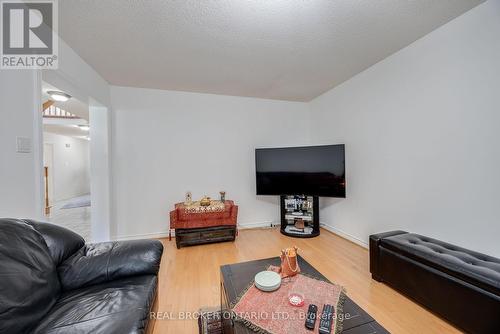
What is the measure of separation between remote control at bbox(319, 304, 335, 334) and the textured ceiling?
2.06 metres

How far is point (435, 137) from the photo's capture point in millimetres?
1997

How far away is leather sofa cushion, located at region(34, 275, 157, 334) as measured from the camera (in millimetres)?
969

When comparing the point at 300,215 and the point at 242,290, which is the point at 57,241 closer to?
the point at 242,290

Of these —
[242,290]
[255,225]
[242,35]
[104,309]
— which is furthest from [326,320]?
[255,225]

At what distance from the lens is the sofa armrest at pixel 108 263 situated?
134 cm

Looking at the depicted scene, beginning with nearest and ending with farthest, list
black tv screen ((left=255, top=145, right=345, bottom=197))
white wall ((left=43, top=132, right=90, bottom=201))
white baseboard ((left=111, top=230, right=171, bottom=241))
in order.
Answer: black tv screen ((left=255, top=145, right=345, bottom=197)) < white baseboard ((left=111, top=230, right=171, bottom=241)) < white wall ((left=43, top=132, right=90, bottom=201))

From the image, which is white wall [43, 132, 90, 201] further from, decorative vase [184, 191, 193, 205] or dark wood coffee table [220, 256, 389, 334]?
dark wood coffee table [220, 256, 389, 334]

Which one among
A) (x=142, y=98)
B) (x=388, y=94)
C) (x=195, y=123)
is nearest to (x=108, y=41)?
(x=142, y=98)

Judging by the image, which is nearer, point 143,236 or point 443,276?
point 443,276

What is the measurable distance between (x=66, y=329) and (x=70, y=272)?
0.50m

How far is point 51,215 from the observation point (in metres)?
4.86

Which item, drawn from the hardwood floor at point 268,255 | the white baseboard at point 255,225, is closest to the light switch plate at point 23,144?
the hardwood floor at point 268,255

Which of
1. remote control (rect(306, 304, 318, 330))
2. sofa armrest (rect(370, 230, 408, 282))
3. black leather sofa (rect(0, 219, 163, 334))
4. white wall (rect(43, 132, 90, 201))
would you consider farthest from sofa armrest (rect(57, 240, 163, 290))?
white wall (rect(43, 132, 90, 201))

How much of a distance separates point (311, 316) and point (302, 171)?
7.94ft
